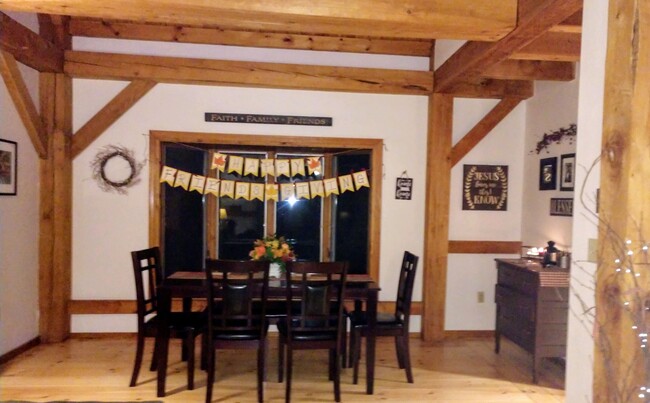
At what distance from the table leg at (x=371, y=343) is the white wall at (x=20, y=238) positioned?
2920 mm

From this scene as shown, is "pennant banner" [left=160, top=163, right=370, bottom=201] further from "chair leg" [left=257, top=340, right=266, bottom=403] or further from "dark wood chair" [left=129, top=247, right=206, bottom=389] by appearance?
"chair leg" [left=257, top=340, right=266, bottom=403]

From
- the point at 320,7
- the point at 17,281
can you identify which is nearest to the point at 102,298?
the point at 17,281

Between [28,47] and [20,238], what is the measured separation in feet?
5.18

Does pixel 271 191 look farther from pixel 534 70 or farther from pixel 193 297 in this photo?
pixel 534 70

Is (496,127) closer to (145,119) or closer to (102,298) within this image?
(145,119)

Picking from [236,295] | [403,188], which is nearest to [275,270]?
[236,295]

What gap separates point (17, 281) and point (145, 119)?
1.78 meters

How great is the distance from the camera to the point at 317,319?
3.04m

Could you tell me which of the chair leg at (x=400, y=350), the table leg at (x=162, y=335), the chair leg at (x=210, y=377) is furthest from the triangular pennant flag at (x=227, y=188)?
the chair leg at (x=400, y=350)

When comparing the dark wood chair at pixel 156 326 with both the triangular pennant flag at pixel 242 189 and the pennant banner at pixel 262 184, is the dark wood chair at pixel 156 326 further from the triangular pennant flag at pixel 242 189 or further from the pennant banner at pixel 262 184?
the triangular pennant flag at pixel 242 189

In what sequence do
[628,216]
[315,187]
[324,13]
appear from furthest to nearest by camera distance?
[315,187], [324,13], [628,216]

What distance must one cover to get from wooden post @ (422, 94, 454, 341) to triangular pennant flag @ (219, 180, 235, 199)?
1932 mm

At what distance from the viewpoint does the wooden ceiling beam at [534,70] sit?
3.87 metres

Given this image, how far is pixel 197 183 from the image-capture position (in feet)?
13.9
